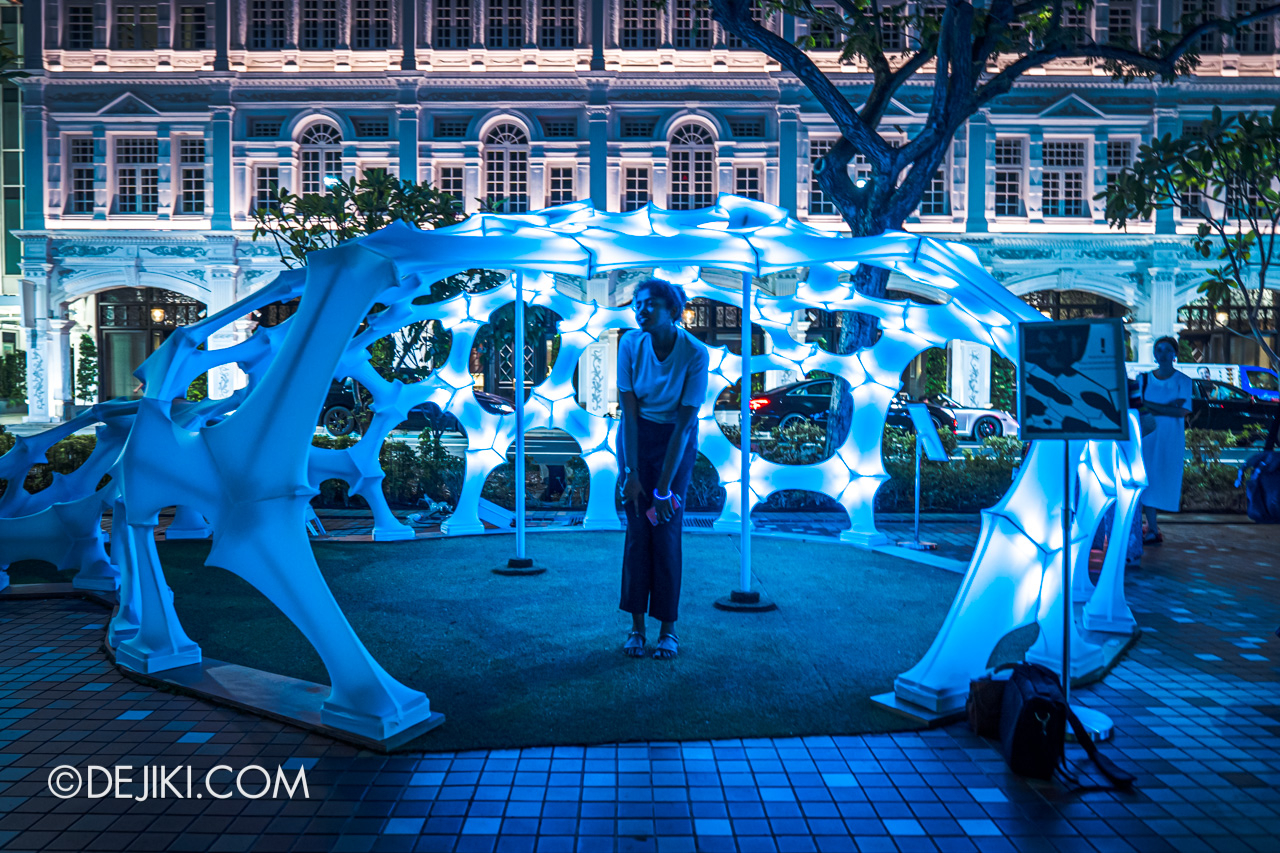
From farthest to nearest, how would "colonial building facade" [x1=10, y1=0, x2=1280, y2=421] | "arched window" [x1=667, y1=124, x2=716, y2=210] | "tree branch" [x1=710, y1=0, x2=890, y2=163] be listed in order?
"arched window" [x1=667, y1=124, x2=716, y2=210]
"colonial building facade" [x1=10, y1=0, x2=1280, y2=421]
"tree branch" [x1=710, y1=0, x2=890, y2=163]

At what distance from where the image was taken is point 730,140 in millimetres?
25984

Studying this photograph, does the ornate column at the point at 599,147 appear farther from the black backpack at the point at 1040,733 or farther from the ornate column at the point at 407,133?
the black backpack at the point at 1040,733

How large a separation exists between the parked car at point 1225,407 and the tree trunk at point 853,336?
12.2 m

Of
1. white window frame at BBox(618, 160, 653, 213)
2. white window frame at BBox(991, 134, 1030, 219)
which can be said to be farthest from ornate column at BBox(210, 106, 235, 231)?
white window frame at BBox(991, 134, 1030, 219)

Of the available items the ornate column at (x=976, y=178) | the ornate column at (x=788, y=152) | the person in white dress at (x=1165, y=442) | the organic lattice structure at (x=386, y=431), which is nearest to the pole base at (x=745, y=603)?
the organic lattice structure at (x=386, y=431)

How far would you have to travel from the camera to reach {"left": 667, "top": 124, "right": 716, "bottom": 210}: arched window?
26.2 meters

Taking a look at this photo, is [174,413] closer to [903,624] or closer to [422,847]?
[422,847]

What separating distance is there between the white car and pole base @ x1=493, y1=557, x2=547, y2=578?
47.8 ft

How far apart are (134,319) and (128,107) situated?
5825 mm

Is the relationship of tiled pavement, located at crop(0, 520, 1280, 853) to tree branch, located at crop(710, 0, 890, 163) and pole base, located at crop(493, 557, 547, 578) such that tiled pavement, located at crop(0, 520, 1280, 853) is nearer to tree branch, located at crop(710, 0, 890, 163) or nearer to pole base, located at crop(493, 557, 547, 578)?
pole base, located at crop(493, 557, 547, 578)

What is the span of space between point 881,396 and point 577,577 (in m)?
3.81

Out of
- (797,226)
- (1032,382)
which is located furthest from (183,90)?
(1032,382)

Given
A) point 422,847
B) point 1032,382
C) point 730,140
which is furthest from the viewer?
point 730,140

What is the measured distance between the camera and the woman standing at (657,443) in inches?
207
